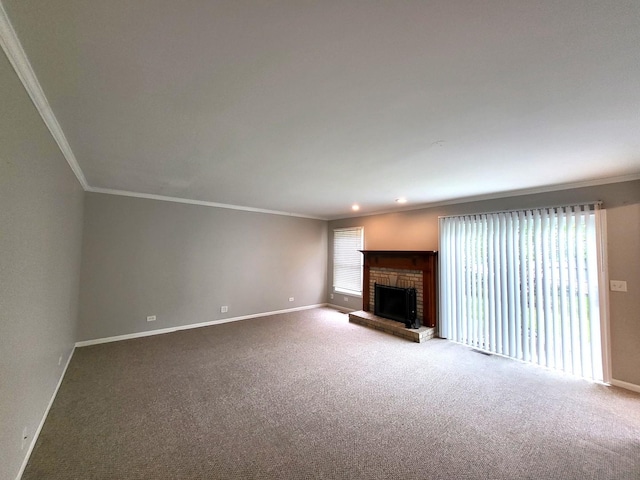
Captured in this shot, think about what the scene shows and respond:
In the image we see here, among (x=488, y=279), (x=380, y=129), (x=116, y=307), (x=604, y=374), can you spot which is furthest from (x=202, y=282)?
(x=604, y=374)

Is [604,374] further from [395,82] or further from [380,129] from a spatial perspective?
[395,82]

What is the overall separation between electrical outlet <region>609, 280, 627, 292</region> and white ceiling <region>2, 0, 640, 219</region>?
1.30 metres

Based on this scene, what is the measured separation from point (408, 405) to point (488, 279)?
258 centimetres

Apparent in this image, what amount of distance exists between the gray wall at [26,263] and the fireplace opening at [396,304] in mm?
4763

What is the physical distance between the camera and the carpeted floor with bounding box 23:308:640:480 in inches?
70.2

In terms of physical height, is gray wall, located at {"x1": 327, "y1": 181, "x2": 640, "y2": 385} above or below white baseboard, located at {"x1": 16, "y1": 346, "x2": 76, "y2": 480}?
above

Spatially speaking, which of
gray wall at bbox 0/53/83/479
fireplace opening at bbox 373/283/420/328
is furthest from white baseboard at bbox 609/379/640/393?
gray wall at bbox 0/53/83/479

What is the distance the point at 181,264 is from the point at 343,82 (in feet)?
15.1

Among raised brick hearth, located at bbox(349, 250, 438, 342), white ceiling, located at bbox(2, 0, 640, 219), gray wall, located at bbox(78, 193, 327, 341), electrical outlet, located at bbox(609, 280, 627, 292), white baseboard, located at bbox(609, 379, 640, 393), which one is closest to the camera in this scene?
white ceiling, located at bbox(2, 0, 640, 219)

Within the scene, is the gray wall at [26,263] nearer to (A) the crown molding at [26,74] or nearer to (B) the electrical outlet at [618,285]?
(A) the crown molding at [26,74]

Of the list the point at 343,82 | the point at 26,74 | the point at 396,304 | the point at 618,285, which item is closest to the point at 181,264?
the point at 26,74

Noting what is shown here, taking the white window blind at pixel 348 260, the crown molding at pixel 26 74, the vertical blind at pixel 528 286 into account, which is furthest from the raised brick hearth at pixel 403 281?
the crown molding at pixel 26 74

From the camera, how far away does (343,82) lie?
4.82 feet

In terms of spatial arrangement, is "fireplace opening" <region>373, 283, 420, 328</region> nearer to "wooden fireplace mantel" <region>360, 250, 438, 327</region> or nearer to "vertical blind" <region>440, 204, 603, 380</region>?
"wooden fireplace mantel" <region>360, 250, 438, 327</region>
